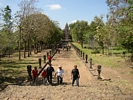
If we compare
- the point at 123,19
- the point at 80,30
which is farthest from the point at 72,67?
the point at 80,30

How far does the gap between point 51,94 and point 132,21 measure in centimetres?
1525

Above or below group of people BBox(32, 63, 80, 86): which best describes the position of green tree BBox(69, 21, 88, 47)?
above

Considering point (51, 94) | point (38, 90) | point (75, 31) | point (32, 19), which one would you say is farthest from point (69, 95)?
point (75, 31)

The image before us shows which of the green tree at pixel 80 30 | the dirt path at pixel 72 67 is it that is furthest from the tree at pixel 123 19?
the green tree at pixel 80 30

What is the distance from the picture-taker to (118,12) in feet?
79.7

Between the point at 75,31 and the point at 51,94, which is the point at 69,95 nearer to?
the point at 51,94

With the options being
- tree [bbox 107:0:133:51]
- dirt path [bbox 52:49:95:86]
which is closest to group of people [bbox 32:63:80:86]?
dirt path [bbox 52:49:95:86]

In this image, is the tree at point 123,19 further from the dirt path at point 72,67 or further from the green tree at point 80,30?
the green tree at point 80,30

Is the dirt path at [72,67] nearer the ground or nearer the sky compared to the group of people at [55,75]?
nearer the ground

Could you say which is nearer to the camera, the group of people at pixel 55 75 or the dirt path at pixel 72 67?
the group of people at pixel 55 75

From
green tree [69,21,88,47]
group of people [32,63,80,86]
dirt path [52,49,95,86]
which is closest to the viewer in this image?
group of people [32,63,80,86]

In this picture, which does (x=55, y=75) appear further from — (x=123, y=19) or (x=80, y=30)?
(x=80, y=30)

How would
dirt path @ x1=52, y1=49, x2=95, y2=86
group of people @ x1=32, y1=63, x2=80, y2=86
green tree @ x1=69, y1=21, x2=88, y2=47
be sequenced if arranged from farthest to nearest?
1. green tree @ x1=69, y1=21, x2=88, y2=47
2. dirt path @ x1=52, y1=49, x2=95, y2=86
3. group of people @ x1=32, y1=63, x2=80, y2=86

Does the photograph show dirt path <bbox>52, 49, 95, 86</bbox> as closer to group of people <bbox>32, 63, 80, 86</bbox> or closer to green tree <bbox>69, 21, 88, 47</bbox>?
group of people <bbox>32, 63, 80, 86</bbox>
